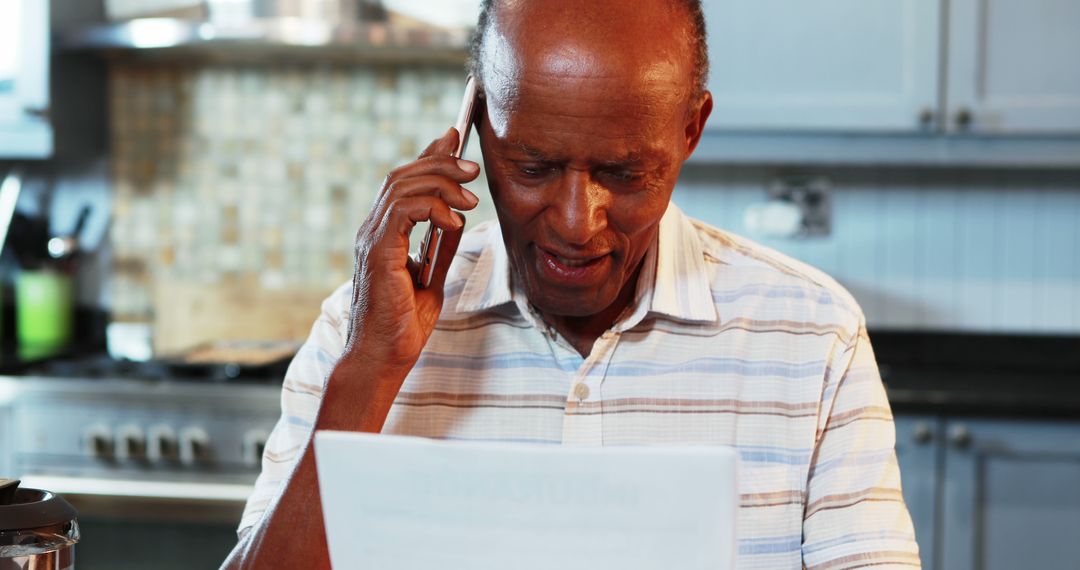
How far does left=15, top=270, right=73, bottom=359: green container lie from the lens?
296 cm

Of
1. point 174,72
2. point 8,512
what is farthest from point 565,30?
point 174,72

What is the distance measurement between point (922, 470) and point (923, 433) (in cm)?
9

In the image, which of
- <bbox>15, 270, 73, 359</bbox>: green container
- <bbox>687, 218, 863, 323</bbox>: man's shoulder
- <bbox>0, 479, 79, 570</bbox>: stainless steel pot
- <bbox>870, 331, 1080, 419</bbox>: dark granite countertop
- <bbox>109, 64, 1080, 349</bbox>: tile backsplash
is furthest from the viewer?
<bbox>15, 270, 73, 359</bbox>: green container

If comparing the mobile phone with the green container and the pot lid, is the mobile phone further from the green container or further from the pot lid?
the green container

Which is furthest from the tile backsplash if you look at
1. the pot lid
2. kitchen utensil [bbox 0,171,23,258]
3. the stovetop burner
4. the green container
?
the pot lid

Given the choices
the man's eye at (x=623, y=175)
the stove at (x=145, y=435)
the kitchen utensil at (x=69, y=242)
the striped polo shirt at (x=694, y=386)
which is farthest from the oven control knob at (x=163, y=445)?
the man's eye at (x=623, y=175)

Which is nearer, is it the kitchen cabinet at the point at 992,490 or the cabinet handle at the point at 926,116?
the kitchen cabinet at the point at 992,490

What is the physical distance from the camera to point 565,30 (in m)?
1.00

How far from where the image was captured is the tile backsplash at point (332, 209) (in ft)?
9.29

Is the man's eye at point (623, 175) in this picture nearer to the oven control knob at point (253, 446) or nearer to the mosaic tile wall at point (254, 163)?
the oven control knob at point (253, 446)

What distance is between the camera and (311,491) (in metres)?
1.02

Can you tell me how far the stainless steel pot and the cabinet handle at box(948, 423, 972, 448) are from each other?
6.28 ft

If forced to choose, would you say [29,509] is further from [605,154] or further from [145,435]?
[145,435]

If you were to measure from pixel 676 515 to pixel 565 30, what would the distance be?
1.63ft
